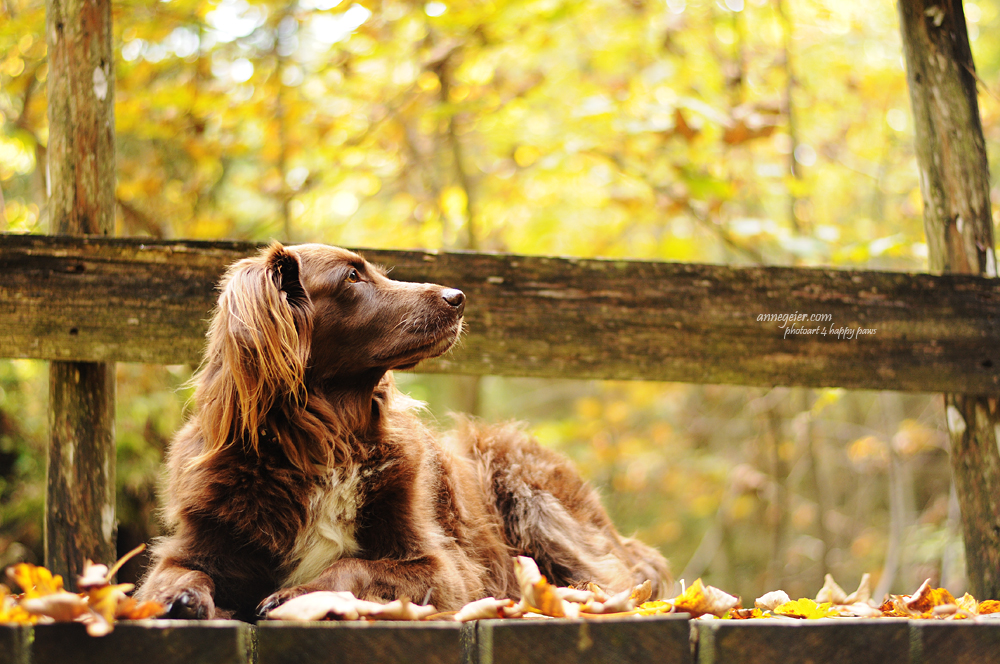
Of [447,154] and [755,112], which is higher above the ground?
[447,154]

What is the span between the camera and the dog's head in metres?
2.12

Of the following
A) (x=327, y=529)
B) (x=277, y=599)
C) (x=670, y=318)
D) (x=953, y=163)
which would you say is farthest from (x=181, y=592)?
(x=953, y=163)

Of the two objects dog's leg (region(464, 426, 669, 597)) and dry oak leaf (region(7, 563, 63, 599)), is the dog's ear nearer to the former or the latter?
dry oak leaf (region(7, 563, 63, 599))

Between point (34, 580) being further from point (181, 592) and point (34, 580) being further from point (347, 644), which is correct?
point (347, 644)

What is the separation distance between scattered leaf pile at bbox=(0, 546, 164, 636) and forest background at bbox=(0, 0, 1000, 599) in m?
2.41

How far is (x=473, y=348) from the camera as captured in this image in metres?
2.77

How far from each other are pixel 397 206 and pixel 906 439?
6.13m

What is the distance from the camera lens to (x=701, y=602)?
1.78 m

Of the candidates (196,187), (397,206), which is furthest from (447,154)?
(196,187)

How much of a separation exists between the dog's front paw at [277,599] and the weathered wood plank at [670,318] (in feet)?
3.78

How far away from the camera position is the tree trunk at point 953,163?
2900mm

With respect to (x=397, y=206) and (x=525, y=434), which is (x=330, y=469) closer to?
(x=525, y=434)

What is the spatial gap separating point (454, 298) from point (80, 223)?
146 cm

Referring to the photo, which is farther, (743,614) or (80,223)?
(80,223)
